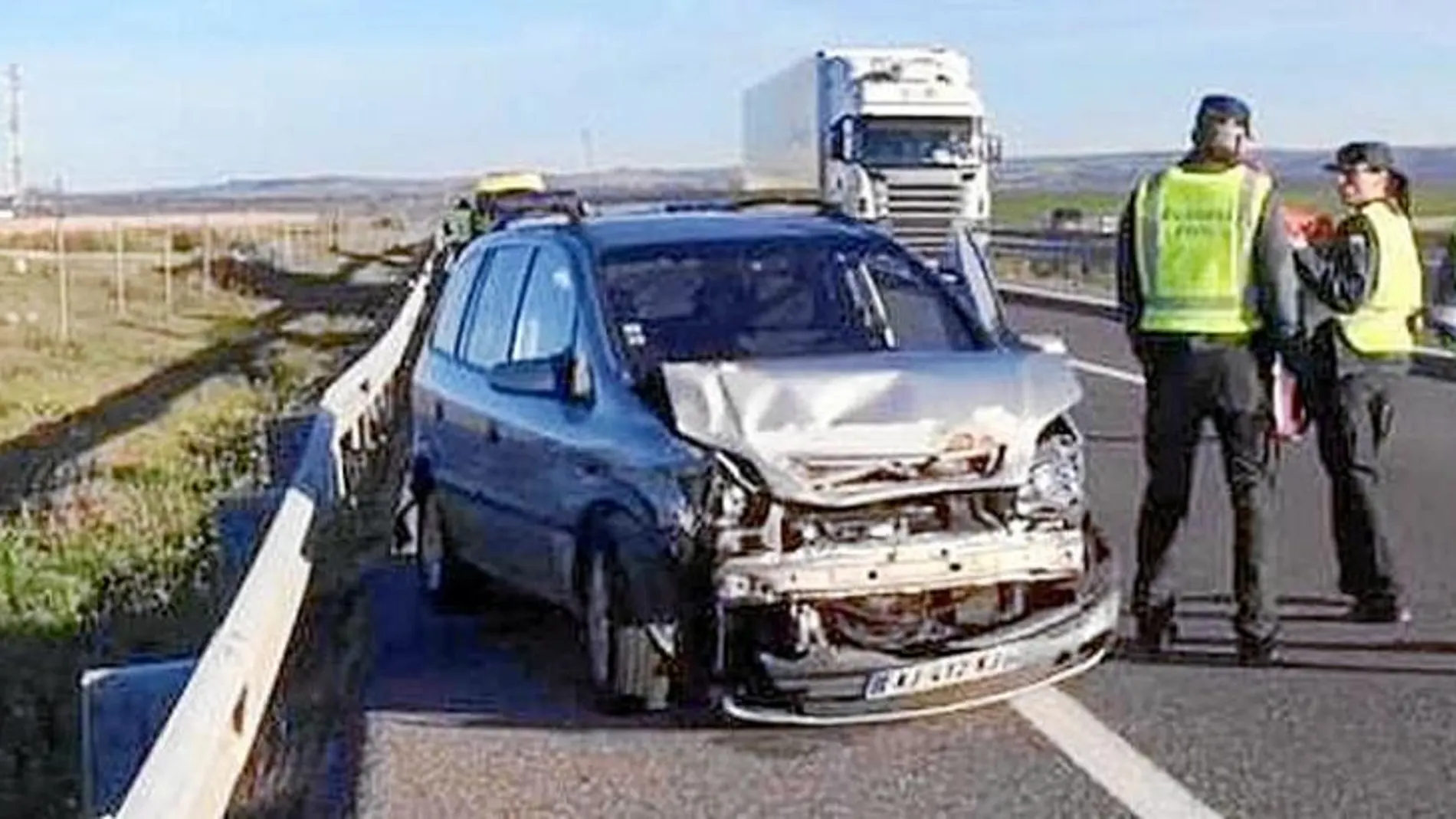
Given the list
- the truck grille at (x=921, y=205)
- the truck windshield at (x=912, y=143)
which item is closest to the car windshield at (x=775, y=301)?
the truck grille at (x=921, y=205)

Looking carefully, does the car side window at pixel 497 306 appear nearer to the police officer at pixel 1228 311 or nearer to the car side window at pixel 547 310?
the car side window at pixel 547 310

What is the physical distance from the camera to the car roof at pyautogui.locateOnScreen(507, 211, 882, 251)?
34.1 feet

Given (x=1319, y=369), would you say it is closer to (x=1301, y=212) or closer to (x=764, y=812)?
(x=1301, y=212)

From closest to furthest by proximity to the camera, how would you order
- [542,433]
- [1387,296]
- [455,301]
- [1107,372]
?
[542,433]
[1387,296]
[455,301]
[1107,372]

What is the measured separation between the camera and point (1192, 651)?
10.0 m

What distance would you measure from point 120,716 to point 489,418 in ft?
9.05

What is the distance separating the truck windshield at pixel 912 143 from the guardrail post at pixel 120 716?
115 ft

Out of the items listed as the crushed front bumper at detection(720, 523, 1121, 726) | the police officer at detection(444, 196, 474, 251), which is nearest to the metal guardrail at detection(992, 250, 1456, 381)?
the police officer at detection(444, 196, 474, 251)

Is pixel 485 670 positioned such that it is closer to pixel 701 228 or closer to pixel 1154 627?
pixel 701 228

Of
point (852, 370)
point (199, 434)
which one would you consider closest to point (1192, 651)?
point (852, 370)

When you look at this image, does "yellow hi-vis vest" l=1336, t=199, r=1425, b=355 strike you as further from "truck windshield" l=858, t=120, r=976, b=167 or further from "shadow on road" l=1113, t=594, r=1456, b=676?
"truck windshield" l=858, t=120, r=976, b=167

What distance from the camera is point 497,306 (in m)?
11.2

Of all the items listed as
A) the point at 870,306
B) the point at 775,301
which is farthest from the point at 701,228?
the point at 870,306

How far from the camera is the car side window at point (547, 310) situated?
10133 mm
